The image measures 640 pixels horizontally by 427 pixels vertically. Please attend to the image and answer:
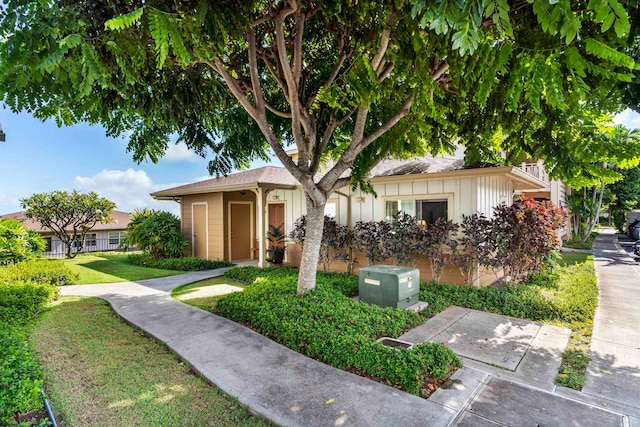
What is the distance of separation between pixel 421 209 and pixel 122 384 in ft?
24.7

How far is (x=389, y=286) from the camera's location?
602 centimetres

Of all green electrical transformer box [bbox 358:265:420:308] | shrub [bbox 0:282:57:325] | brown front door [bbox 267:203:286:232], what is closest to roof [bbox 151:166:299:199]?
brown front door [bbox 267:203:286:232]

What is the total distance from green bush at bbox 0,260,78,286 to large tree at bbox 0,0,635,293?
4.47 m

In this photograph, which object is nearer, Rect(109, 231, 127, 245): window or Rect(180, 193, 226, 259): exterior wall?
Rect(180, 193, 226, 259): exterior wall

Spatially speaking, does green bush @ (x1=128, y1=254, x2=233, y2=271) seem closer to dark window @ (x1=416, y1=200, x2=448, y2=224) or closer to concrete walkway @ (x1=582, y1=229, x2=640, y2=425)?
dark window @ (x1=416, y1=200, x2=448, y2=224)

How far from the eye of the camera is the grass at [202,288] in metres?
7.06

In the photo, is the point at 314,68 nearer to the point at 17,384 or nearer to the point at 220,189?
the point at 220,189

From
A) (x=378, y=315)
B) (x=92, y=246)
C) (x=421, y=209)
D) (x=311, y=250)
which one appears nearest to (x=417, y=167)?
(x=421, y=209)

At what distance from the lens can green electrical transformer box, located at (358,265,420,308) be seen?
5953 millimetres

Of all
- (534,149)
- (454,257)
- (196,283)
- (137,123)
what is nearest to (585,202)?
(454,257)

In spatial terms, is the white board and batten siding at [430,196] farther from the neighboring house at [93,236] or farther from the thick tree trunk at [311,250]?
the neighboring house at [93,236]

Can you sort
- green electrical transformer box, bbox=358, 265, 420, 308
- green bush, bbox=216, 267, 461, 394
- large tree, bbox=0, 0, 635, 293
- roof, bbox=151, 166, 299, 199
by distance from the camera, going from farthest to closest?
roof, bbox=151, 166, 299, 199 → green electrical transformer box, bbox=358, 265, 420, 308 → green bush, bbox=216, 267, 461, 394 → large tree, bbox=0, 0, 635, 293

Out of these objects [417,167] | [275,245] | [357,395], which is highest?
[417,167]

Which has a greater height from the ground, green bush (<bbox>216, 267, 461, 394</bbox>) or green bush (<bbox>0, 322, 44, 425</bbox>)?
green bush (<bbox>0, 322, 44, 425</bbox>)
